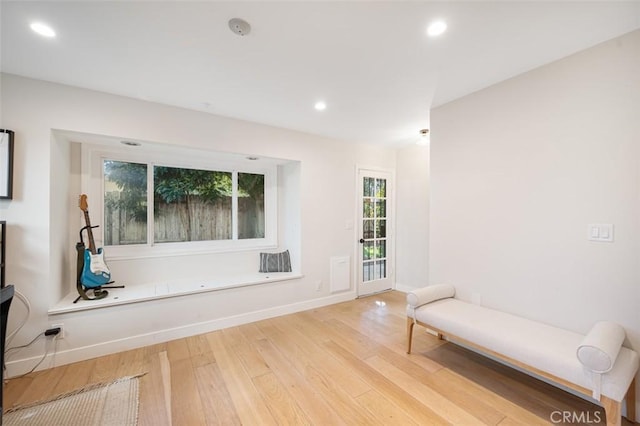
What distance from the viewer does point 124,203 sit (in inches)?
122

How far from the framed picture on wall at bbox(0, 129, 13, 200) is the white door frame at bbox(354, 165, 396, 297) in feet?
12.3

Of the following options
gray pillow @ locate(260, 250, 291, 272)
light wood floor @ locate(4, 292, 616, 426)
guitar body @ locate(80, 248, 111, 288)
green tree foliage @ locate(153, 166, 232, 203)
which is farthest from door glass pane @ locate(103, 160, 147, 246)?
gray pillow @ locate(260, 250, 291, 272)

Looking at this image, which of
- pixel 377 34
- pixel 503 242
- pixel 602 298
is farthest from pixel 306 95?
pixel 602 298

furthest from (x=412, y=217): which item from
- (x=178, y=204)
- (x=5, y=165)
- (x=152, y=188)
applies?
(x=5, y=165)

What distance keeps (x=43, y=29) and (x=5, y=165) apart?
114cm

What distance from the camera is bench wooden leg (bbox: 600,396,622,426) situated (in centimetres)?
142

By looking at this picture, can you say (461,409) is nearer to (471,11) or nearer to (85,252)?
(471,11)

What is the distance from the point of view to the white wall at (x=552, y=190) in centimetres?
176

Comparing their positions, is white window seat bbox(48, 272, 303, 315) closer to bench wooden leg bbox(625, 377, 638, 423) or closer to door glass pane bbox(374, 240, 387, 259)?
door glass pane bbox(374, 240, 387, 259)

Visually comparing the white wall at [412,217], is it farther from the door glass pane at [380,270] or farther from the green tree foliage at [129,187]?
the green tree foliage at [129,187]

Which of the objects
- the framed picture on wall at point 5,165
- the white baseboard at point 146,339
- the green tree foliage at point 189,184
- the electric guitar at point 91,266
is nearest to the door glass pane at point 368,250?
the white baseboard at point 146,339

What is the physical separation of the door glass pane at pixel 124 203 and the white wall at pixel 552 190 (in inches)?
142

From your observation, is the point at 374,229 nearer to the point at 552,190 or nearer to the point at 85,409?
the point at 552,190

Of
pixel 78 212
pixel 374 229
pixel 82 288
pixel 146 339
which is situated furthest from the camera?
pixel 374 229
